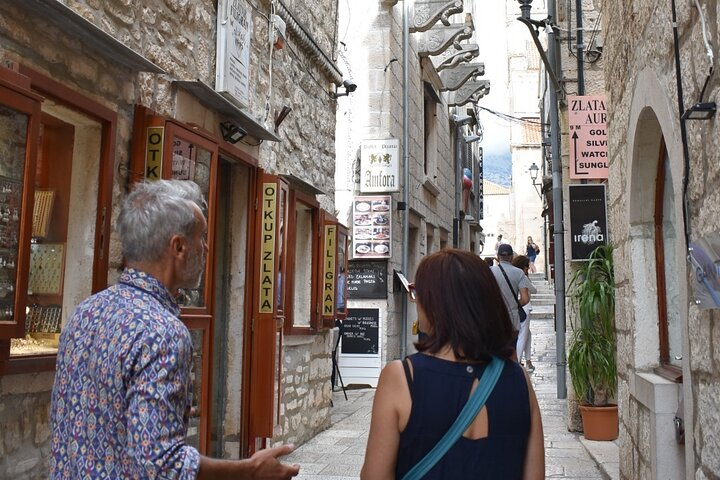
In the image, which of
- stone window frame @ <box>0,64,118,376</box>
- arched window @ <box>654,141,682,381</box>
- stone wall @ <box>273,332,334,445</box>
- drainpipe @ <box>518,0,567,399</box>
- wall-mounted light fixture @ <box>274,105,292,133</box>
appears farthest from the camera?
drainpipe @ <box>518,0,567,399</box>

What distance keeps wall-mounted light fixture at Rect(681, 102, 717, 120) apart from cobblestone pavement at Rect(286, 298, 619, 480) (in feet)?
11.1

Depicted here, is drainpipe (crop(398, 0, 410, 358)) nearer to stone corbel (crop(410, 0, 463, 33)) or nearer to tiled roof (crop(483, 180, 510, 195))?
stone corbel (crop(410, 0, 463, 33))

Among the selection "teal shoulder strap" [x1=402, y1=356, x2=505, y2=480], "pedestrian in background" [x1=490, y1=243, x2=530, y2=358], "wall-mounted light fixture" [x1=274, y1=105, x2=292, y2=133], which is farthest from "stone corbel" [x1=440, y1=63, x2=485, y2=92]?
"teal shoulder strap" [x1=402, y1=356, x2=505, y2=480]

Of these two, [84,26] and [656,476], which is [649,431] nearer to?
[656,476]

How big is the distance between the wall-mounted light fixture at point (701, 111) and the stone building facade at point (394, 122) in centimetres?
796

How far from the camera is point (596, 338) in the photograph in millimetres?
7102

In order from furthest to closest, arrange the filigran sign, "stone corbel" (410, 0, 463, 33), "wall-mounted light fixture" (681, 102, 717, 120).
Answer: "stone corbel" (410, 0, 463, 33), the filigran sign, "wall-mounted light fixture" (681, 102, 717, 120)

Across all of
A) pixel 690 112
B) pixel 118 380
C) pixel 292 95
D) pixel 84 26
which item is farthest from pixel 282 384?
pixel 118 380

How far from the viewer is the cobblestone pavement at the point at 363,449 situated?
18.9ft

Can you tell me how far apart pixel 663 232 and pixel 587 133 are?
12.2 ft

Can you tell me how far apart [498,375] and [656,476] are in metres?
2.31

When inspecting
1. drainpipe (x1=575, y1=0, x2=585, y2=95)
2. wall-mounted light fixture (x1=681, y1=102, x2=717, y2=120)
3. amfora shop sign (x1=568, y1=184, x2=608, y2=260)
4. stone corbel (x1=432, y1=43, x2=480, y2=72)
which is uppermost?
stone corbel (x1=432, y1=43, x2=480, y2=72)

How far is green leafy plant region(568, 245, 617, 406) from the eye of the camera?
7.02m

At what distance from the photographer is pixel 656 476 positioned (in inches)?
147
